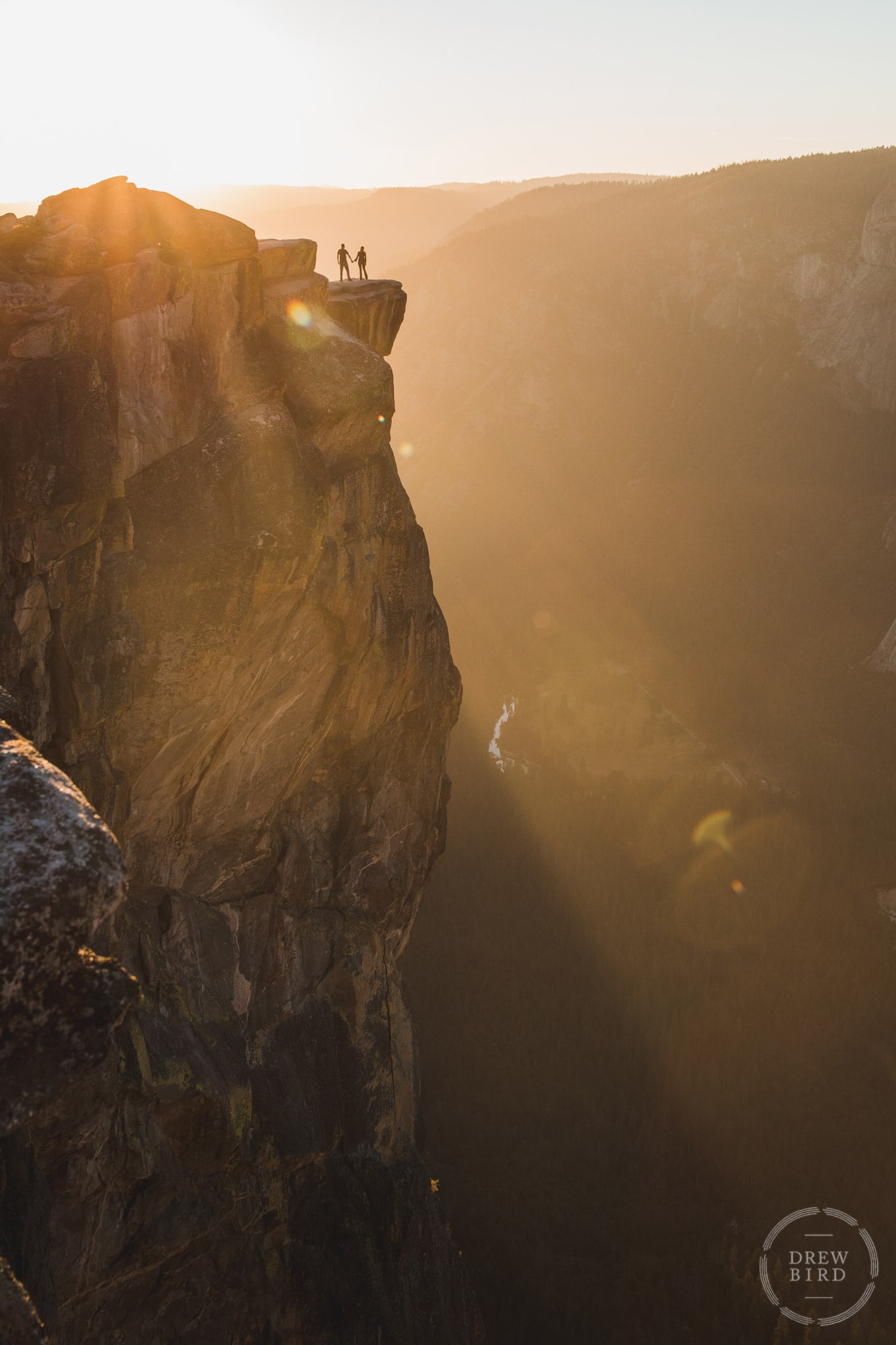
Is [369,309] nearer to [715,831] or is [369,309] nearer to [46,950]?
[46,950]

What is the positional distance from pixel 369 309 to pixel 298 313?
4780 millimetres

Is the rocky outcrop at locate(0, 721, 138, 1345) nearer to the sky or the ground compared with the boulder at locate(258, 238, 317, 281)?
nearer to the ground

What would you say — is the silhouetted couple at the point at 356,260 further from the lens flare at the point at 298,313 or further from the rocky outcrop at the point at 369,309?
the lens flare at the point at 298,313

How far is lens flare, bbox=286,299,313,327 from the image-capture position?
25141 millimetres

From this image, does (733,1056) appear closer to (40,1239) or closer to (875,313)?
(40,1239)

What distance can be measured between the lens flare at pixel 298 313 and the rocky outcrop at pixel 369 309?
73.3 inches

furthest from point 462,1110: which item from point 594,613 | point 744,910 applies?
point 594,613

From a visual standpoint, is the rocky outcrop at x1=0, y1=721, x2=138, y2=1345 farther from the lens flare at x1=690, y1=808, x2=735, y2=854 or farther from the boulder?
the lens flare at x1=690, y1=808, x2=735, y2=854

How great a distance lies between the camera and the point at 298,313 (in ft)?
83.4

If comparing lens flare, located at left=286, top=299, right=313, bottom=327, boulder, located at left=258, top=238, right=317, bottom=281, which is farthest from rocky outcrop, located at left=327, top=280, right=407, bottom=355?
lens flare, located at left=286, top=299, right=313, bottom=327

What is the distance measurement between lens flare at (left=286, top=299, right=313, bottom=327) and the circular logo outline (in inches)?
1744

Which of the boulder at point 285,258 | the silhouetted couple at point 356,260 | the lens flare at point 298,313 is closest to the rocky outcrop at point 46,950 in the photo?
the lens flare at point 298,313

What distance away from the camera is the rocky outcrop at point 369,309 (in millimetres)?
→ 28516

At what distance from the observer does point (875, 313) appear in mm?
Result: 129250
